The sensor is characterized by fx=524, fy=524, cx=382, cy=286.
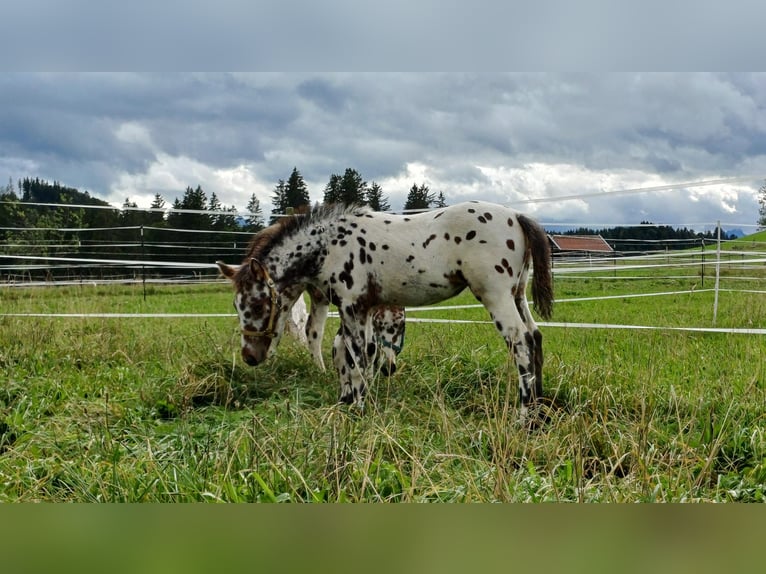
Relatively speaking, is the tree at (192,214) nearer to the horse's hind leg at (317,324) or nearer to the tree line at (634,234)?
the horse's hind leg at (317,324)

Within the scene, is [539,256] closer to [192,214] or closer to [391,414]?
[391,414]

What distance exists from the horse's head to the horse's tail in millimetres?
1924

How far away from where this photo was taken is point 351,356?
12.9 feet

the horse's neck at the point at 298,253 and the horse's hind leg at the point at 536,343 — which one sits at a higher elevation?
the horse's neck at the point at 298,253

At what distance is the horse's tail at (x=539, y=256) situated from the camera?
3.71 metres

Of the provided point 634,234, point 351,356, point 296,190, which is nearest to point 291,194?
point 296,190

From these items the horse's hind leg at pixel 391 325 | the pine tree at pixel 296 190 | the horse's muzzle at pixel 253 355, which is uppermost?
the pine tree at pixel 296 190

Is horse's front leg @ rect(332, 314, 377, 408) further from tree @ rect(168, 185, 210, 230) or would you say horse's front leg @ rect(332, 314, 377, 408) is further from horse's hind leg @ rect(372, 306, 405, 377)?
tree @ rect(168, 185, 210, 230)

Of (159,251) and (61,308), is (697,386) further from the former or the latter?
(61,308)

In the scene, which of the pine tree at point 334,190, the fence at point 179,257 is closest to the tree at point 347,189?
the pine tree at point 334,190

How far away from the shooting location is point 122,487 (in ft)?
6.95

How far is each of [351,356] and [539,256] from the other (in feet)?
5.09

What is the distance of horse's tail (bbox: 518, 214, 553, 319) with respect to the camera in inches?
146

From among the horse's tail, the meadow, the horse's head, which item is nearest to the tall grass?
the meadow
